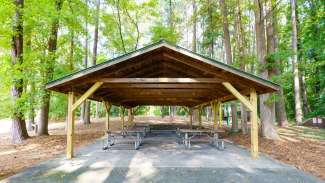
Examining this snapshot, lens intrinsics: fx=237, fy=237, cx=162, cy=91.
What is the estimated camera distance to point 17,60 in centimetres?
962

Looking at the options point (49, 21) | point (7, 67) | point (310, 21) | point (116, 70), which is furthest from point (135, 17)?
point (310, 21)

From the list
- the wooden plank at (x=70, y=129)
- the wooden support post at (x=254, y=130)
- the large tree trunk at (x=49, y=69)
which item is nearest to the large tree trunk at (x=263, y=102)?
the wooden support post at (x=254, y=130)

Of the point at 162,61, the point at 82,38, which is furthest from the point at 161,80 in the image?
the point at 82,38

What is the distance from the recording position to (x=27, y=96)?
924 cm

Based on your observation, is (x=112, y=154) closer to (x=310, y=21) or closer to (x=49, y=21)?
(x=49, y=21)

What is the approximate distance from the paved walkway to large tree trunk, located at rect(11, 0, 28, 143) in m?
4.33

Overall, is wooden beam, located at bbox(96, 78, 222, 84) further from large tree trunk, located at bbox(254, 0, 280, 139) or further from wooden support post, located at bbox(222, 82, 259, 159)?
large tree trunk, located at bbox(254, 0, 280, 139)

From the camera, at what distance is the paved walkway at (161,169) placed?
→ 4703 mm

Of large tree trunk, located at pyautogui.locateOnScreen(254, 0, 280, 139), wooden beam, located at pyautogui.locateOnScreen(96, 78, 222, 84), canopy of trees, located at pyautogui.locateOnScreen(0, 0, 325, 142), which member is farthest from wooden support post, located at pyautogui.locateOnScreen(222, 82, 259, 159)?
large tree trunk, located at pyautogui.locateOnScreen(254, 0, 280, 139)

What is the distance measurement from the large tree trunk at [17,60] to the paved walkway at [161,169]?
4.33 m

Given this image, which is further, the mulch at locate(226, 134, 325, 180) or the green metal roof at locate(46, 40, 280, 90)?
the green metal roof at locate(46, 40, 280, 90)

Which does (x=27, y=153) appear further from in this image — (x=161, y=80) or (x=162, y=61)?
(x=162, y=61)

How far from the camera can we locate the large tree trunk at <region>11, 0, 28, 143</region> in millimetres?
9523

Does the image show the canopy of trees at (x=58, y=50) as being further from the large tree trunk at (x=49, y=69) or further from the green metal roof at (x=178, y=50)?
the green metal roof at (x=178, y=50)
